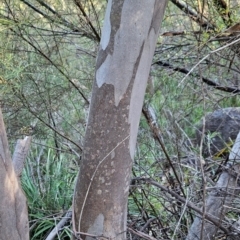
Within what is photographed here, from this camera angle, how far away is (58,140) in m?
3.41

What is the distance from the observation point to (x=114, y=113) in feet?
4.63

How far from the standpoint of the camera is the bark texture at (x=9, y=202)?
133 cm

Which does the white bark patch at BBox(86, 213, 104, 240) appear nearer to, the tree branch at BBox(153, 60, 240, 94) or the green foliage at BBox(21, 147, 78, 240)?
the green foliage at BBox(21, 147, 78, 240)

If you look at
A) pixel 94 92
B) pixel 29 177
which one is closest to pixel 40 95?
pixel 29 177

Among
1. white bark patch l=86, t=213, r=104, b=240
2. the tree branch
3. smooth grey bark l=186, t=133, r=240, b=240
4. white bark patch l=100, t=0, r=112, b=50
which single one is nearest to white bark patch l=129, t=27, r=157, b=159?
white bark patch l=100, t=0, r=112, b=50

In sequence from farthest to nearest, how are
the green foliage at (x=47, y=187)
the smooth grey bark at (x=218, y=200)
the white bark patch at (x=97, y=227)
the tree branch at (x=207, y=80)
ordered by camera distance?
the green foliage at (x=47, y=187), the tree branch at (x=207, y=80), the smooth grey bark at (x=218, y=200), the white bark patch at (x=97, y=227)

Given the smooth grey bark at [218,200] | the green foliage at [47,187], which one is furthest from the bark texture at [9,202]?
the green foliage at [47,187]

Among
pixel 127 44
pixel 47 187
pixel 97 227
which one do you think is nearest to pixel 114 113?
pixel 127 44

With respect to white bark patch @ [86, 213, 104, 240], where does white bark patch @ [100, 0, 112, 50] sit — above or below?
above

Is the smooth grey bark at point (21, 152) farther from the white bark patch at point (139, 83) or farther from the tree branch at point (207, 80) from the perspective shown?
the tree branch at point (207, 80)

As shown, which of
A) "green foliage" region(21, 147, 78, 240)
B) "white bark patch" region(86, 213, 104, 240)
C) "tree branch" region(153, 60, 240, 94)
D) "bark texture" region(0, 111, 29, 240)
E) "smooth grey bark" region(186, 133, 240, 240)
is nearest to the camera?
"bark texture" region(0, 111, 29, 240)

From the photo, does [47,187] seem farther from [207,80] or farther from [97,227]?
[97,227]

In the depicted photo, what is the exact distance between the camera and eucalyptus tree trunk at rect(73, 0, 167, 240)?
4.53ft

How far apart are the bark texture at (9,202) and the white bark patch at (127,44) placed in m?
0.42
